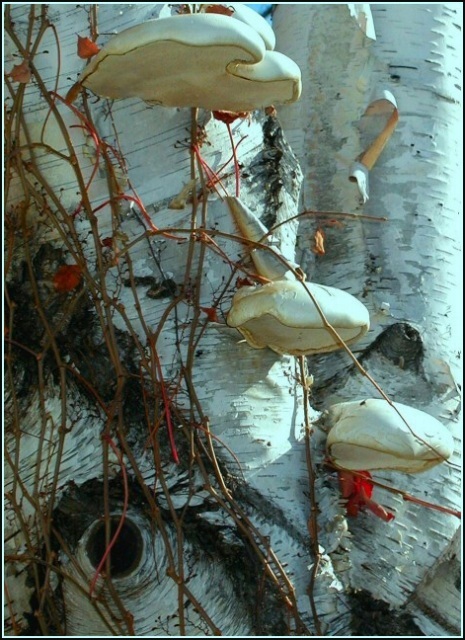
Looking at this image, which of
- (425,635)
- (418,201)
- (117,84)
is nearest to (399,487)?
(425,635)

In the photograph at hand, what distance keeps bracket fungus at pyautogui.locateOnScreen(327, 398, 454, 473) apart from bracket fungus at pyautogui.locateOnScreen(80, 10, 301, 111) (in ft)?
1.67

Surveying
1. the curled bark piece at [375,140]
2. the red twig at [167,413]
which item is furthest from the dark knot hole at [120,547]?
the curled bark piece at [375,140]

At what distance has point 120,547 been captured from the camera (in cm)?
169

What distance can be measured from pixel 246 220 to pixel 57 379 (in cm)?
40

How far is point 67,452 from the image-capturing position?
68.4 inches

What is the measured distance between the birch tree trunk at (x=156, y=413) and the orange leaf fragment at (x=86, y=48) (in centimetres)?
3

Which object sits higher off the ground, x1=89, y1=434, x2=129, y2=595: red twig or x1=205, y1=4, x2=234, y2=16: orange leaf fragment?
x1=205, y1=4, x2=234, y2=16: orange leaf fragment

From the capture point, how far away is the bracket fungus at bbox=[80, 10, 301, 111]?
1.50 meters

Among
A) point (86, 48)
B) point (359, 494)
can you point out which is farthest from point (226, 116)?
point (359, 494)

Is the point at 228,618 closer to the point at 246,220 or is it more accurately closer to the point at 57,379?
the point at 57,379

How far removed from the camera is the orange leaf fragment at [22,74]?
1.83 metres

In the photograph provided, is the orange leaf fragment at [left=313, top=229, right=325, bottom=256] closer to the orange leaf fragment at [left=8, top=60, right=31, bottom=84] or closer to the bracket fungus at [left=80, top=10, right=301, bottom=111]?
the bracket fungus at [left=80, top=10, right=301, bottom=111]

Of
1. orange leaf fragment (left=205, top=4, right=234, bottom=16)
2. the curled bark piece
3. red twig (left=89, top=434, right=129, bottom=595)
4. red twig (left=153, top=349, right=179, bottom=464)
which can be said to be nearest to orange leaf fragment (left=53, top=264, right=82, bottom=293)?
red twig (left=153, top=349, right=179, bottom=464)

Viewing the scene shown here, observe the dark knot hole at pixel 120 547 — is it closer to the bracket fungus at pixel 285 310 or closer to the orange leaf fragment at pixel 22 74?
the bracket fungus at pixel 285 310
